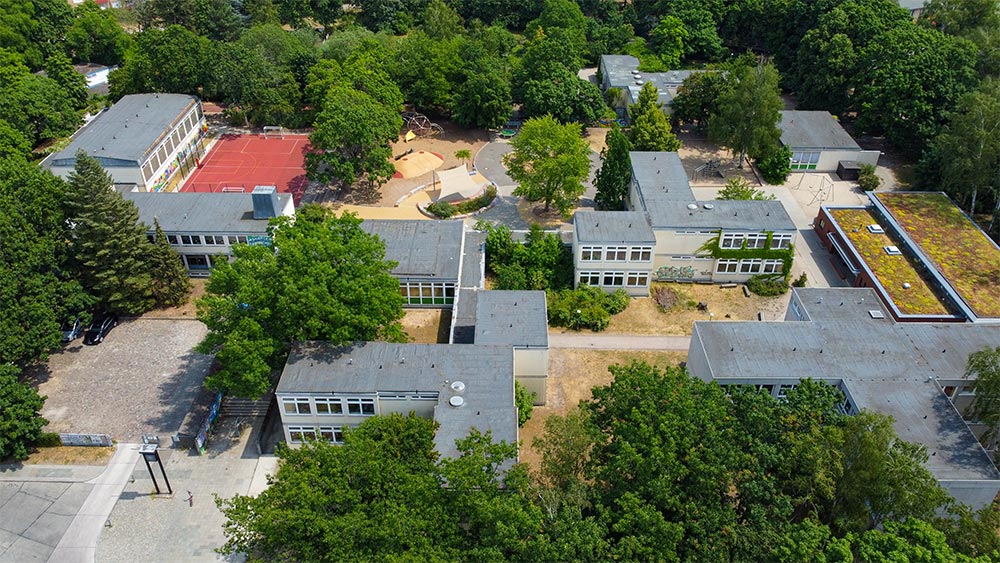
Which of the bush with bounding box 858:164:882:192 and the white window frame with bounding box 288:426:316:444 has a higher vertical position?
the bush with bounding box 858:164:882:192

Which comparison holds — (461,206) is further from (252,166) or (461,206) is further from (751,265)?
(751,265)

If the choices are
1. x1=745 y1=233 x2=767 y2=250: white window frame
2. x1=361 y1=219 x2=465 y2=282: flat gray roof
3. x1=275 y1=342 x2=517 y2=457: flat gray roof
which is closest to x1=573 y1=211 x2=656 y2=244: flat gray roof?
x1=745 y1=233 x2=767 y2=250: white window frame

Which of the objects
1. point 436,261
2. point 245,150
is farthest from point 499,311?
point 245,150

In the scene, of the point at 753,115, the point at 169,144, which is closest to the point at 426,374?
the point at 753,115

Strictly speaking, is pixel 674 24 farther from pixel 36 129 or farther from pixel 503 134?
pixel 36 129

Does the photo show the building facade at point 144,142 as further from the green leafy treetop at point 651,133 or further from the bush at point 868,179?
the bush at point 868,179

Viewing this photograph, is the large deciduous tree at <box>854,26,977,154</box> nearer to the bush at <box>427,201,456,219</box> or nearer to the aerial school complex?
the aerial school complex
